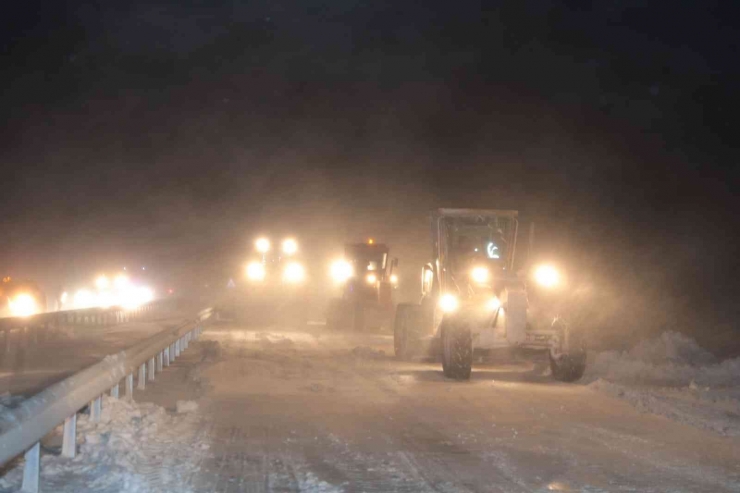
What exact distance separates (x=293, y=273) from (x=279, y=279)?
0.86 meters

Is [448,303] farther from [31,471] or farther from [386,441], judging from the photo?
[31,471]

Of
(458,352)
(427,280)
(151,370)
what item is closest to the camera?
(151,370)

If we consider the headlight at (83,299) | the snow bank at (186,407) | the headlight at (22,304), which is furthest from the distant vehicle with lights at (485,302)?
the headlight at (83,299)

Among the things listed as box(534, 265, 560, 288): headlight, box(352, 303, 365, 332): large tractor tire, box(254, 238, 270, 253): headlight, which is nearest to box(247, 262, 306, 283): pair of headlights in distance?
box(254, 238, 270, 253): headlight

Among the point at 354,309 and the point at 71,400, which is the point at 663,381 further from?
the point at 354,309

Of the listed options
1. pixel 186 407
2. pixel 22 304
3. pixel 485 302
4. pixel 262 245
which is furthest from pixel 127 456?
pixel 22 304

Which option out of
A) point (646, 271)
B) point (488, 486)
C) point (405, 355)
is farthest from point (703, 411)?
point (646, 271)

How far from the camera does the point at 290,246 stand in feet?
160

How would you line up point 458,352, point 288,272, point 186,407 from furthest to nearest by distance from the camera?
point 288,272, point 458,352, point 186,407

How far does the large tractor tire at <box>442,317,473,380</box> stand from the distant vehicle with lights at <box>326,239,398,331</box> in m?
20.5

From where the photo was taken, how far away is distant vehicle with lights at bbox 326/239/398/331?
1570 inches

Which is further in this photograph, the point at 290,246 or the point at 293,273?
the point at 293,273

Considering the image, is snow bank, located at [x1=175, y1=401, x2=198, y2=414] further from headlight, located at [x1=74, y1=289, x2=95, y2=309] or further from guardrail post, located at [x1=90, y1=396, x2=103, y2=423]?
headlight, located at [x1=74, y1=289, x2=95, y2=309]

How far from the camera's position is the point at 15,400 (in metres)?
13.6
